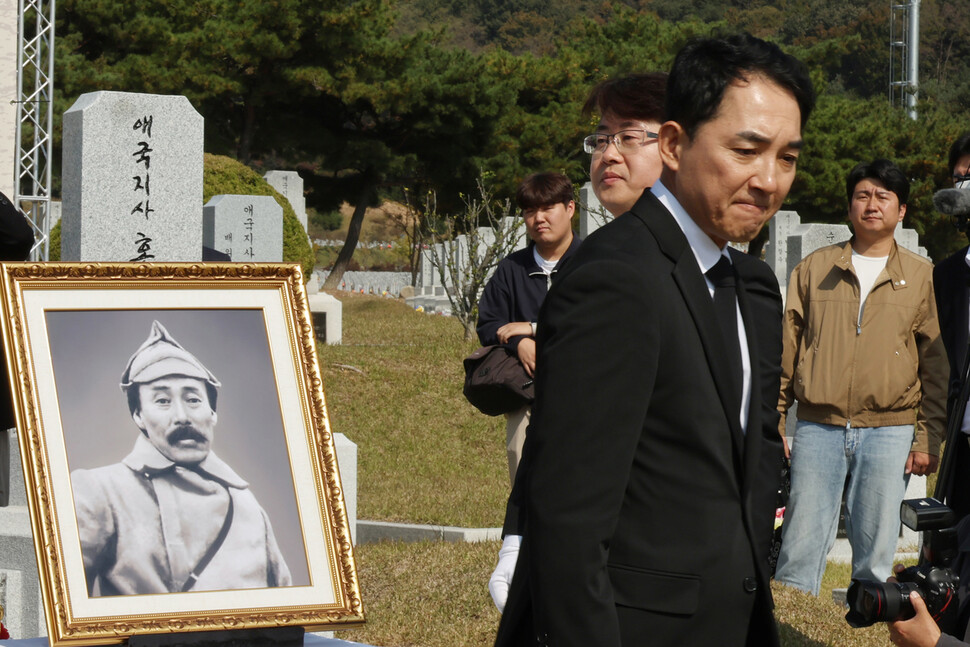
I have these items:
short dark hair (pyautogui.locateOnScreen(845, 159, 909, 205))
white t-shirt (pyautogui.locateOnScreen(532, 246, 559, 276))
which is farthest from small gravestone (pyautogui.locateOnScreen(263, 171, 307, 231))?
white t-shirt (pyautogui.locateOnScreen(532, 246, 559, 276))

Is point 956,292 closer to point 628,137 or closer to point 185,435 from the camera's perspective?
point 628,137

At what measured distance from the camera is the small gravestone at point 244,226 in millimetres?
14734

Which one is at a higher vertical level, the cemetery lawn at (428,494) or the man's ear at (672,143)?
the man's ear at (672,143)

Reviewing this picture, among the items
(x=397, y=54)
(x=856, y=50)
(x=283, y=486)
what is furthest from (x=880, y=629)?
(x=856, y=50)

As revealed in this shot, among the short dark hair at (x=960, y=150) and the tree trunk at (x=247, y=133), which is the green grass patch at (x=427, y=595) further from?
the tree trunk at (x=247, y=133)

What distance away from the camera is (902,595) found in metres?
2.44

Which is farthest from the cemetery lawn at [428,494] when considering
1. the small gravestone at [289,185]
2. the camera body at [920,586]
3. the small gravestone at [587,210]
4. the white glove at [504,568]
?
the small gravestone at [289,185]

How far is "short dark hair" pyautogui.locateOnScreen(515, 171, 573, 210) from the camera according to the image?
15.4 ft

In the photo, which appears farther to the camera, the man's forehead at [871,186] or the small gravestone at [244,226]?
the small gravestone at [244,226]

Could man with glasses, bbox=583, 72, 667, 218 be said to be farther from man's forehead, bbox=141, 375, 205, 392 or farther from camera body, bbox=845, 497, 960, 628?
man's forehead, bbox=141, 375, 205, 392

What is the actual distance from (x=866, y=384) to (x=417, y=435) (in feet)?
20.6

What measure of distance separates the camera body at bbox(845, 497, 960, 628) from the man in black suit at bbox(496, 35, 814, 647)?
0.51 metres

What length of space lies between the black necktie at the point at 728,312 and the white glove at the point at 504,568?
5.40 feet

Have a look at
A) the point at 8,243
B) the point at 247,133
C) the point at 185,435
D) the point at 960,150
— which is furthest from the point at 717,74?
the point at 247,133
